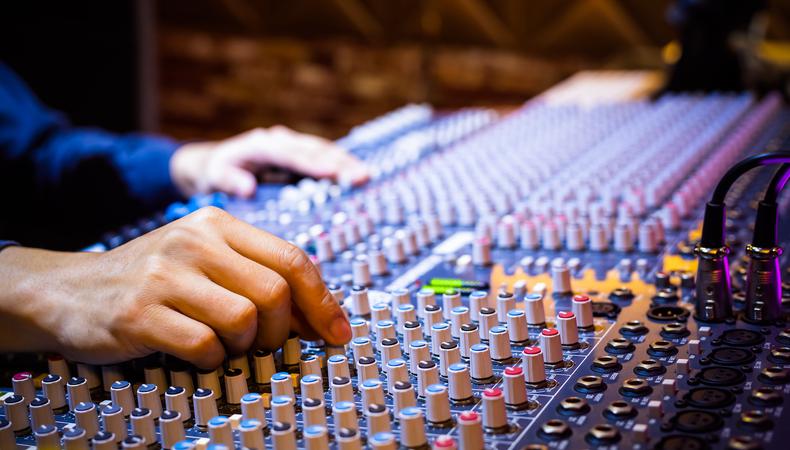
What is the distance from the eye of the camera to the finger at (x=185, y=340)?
81cm

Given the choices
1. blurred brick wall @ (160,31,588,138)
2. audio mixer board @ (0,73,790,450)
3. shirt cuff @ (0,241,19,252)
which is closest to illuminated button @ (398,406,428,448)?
audio mixer board @ (0,73,790,450)

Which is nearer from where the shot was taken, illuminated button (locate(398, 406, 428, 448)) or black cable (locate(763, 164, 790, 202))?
illuminated button (locate(398, 406, 428, 448))

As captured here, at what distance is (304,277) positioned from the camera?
2.91 ft

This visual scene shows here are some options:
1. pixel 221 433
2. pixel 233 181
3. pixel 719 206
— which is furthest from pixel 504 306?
pixel 233 181

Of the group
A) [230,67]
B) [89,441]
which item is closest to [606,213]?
[89,441]

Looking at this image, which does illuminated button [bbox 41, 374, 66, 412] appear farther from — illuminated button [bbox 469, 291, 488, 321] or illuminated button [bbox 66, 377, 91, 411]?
illuminated button [bbox 469, 291, 488, 321]

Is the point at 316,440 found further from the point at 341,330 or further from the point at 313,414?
the point at 341,330

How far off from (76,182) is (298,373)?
1.47 meters

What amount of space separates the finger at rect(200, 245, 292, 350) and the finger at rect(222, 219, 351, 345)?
0.02m

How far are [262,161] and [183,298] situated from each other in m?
1.00

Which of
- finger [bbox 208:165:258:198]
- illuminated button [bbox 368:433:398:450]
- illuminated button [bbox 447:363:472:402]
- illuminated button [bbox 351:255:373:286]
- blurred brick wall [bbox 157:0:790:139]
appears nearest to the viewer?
illuminated button [bbox 368:433:398:450]

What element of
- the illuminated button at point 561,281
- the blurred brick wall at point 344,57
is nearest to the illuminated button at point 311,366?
the illuminated button at point 561,281

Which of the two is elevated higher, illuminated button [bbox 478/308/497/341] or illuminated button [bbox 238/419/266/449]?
illuminated button [bbox 478/308/497/341]

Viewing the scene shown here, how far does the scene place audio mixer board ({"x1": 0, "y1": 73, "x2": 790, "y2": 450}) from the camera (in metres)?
0.69
